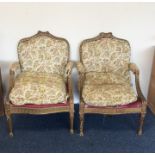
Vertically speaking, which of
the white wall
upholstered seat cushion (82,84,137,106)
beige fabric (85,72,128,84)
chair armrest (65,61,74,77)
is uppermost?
→ the white wall

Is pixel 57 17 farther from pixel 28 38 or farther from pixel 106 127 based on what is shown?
pixel 106 127

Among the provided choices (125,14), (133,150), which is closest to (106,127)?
(133,150)

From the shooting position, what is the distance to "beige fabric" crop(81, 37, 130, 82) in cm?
269

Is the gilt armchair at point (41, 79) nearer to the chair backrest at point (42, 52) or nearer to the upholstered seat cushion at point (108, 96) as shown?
the chair backrest at point (42, 52)

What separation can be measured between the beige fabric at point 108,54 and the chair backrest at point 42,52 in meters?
0.23

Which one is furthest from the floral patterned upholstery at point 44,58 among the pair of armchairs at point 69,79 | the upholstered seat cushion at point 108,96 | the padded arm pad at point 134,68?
the padded arm pad at point 134,68

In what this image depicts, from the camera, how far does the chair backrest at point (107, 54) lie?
8.82 ft

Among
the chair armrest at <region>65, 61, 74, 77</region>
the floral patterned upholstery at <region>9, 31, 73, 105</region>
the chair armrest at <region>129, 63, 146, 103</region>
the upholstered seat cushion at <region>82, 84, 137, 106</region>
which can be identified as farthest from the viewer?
the floral patterned upholstery at <region>9, 31, 73, 105</region>

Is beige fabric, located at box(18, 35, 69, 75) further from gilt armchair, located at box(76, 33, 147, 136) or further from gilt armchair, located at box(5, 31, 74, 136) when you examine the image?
gilt armchair, located at box(76, 33, 147, 136)

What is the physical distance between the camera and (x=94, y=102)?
2252 mm

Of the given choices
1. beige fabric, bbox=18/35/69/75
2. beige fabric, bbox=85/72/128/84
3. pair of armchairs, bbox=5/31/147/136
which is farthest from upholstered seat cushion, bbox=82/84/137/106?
beige fabric, bbox=18/35/69/75

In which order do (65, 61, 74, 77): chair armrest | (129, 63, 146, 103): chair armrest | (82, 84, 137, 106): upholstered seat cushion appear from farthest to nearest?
(65, 61, 74, 77): chair armrest, (129, 63, 146, 103): chair armrest, (82, 84, 137, 106): upholstered seat cushion

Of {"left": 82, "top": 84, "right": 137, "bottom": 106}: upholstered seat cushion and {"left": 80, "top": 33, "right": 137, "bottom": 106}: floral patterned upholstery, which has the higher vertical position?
{"left": 80, "top": 33, "right": 137, "bottom": 106}: floral patterned upholstery

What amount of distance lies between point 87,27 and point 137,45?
2.08ft
